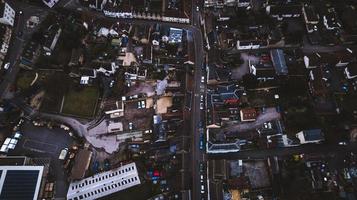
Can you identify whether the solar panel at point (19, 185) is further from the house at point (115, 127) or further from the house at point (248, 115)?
the house at point (248, 115)

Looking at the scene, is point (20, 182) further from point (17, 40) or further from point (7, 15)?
point (7, 15)

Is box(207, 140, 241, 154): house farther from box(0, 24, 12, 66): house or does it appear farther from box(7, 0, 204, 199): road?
box(0, 24, 12, 66): house

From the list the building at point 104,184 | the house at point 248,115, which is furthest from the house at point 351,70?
the building at point 104,184

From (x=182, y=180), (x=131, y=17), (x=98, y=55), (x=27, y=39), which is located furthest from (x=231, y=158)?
(x=27, y=39)

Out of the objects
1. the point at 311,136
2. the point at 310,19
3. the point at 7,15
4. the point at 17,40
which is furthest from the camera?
the point at 310,19

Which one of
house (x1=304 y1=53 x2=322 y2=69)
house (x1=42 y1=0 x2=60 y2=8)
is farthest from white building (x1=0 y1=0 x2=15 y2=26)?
house (x1=304 y1=53 x2=322 y2=69)

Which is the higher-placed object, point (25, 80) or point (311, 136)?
point (25, 80)

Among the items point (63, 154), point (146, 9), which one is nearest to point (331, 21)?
point (146, 9)
